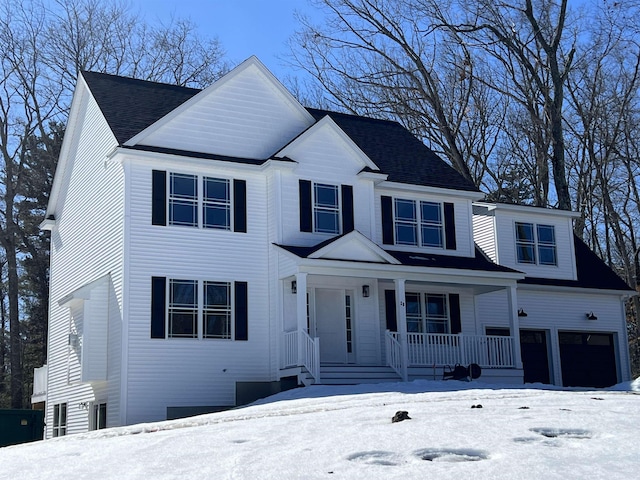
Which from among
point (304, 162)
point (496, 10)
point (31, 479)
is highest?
point (496, 10)

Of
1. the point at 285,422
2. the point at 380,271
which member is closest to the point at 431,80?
the point at 380,271

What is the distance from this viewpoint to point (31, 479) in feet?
28.7

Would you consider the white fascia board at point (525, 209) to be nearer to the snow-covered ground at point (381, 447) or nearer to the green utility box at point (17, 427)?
the snow-covered ground at point (381, 447)

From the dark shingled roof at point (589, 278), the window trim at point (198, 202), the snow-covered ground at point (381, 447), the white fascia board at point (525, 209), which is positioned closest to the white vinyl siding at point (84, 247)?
the window trim at point (198, 202)

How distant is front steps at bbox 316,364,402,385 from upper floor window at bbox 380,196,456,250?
391 cm

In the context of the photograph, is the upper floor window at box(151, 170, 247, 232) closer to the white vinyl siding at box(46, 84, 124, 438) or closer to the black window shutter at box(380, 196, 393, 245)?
the white vinyl siding at box(46, 84, 124, 438)

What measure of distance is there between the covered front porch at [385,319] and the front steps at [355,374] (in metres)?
0.03

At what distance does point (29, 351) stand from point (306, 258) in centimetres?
2481

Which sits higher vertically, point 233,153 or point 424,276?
point 233,153

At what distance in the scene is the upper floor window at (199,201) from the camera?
19.7 m

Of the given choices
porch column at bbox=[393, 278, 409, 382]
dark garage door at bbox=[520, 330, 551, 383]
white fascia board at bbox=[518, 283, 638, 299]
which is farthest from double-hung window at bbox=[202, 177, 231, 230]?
dark garage door at bbox=[520, 330, 551, 383]

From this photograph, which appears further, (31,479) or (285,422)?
(285,422)

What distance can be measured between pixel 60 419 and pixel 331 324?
7982mm

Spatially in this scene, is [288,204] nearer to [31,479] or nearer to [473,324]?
[473,324]
